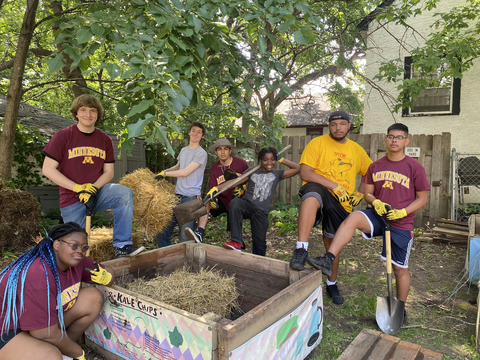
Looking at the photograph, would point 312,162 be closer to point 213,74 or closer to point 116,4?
point 213,74

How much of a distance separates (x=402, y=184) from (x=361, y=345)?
4.45 ft

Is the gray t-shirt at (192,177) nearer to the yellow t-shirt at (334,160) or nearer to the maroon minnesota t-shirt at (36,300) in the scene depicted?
the yellow t-shirt at (334,160)

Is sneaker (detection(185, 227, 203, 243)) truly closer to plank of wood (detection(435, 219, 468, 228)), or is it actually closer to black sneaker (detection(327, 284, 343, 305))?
black sneaker (detection(327, 284, 343, 305))

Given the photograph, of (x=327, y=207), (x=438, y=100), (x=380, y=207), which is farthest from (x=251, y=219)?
(x=438, y=100)

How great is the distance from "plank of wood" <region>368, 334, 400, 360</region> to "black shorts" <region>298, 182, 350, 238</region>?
1.01 meters

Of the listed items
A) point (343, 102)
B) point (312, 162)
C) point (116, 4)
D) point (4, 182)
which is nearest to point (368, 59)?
point (343, 102)

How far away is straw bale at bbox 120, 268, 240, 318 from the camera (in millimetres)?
2295

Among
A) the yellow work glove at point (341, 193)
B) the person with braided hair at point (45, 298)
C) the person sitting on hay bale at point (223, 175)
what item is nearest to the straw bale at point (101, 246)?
the person sitting on hay bale at point (223, 175)

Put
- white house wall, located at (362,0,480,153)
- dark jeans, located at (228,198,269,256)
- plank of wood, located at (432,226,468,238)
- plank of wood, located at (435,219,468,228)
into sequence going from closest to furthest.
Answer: dark jeans, located at (228,198,269,256) → plank of wood, located at (432,226,468,238) → plank of wood, located at (435,219,468,228) → white house wall, located at (362,0,480,153)

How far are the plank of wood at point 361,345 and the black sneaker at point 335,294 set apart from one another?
59cm

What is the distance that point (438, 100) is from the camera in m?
7.89

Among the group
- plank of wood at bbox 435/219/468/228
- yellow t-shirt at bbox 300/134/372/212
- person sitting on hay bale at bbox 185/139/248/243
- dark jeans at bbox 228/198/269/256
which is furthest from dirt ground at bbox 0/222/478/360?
person sitting on hay bale at bbox 185/139/248/243

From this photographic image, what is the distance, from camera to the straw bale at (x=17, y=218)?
4.40m

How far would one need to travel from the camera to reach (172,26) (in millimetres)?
2219
